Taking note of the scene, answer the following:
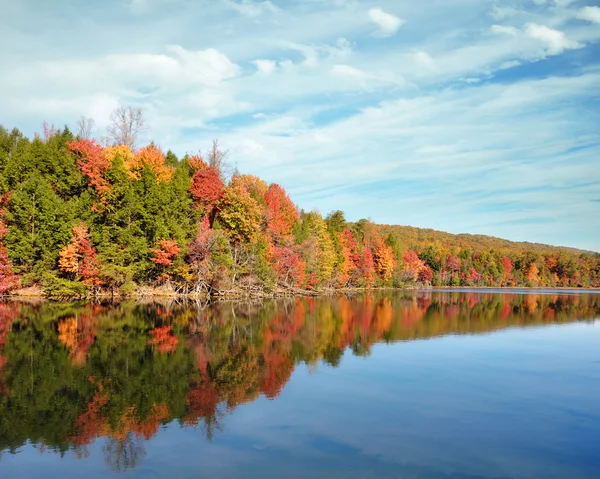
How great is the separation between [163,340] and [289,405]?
10.9 m

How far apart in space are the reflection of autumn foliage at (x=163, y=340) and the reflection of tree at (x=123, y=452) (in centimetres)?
933

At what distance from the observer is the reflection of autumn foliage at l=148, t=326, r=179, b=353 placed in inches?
763

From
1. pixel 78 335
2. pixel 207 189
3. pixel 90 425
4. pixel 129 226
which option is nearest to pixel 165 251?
pixel 129 226

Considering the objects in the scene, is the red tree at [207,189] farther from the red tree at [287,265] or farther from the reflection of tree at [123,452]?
the reflection of tree at [123,452]

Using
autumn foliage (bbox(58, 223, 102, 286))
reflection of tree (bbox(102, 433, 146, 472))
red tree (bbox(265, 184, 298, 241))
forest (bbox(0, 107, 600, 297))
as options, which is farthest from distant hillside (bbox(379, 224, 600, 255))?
reflection of tree (bbox(102, 433, 146, 472))

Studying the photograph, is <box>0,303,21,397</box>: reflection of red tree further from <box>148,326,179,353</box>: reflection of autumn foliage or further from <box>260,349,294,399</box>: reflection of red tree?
<box>260,349,294,399</box>: reflection of red tree

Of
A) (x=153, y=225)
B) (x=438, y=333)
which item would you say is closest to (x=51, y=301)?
(x=153, y=225)

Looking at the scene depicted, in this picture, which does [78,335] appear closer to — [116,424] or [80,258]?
[116,424]

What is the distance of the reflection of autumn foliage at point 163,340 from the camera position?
63.6 feet

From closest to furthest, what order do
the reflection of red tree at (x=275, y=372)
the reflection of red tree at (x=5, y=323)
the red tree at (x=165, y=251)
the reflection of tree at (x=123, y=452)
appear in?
the reflection of tree at (x=123, y=452) → the reflection of red tree at (x=5, y=323) → the reflection of red tree at (x=275, y=372) → the red tree at (x=165, y=251)

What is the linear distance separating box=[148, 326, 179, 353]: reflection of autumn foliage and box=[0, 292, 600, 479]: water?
13cm

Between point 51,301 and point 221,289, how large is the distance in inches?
653

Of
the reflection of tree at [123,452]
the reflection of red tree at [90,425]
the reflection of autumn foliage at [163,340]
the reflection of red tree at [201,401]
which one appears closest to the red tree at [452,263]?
the reflection of autumn foliage at [163,340]

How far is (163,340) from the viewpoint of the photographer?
21.4 metres
